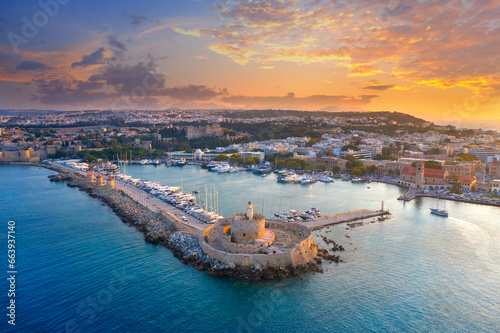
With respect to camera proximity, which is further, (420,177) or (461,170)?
(461,170)

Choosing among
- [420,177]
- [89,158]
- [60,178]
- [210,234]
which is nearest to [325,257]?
[210,234]

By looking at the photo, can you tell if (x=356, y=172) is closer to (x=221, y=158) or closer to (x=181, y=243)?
(x=221, y=158)

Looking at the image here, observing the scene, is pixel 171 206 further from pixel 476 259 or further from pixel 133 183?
pixel 476 259

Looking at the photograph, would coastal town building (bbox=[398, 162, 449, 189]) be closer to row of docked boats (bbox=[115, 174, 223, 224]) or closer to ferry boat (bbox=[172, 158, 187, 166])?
row of docked boats (bbox=[115, 174, 223, 224])

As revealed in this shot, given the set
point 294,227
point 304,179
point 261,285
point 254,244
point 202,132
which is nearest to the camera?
point 261,285

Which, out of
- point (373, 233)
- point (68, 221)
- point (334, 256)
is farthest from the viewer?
point (68, 221)

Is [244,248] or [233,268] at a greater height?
[244,248]

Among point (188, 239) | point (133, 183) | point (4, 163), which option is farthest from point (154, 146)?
point (188, 239)
